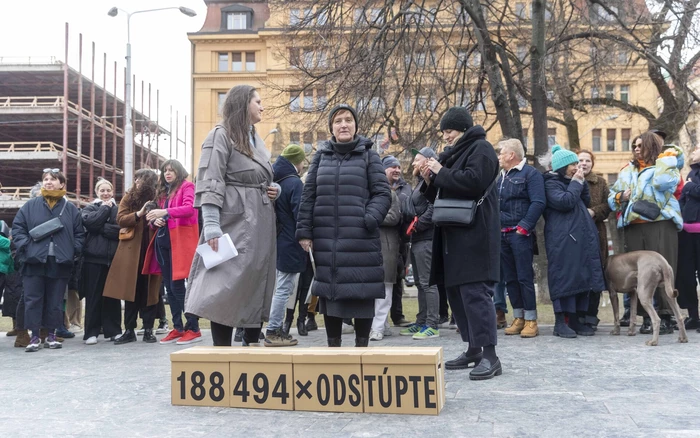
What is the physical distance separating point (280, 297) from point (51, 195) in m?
2.89

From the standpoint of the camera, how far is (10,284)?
8.46 meters

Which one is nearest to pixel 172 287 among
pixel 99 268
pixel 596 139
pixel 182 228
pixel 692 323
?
pixel 182 228

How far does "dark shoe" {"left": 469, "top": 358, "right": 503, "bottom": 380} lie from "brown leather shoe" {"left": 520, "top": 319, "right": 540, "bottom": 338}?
241cm

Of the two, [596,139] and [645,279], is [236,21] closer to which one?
[596,139]

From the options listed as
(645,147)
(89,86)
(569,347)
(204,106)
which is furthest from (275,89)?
(204,106)

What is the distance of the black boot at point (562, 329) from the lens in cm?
717

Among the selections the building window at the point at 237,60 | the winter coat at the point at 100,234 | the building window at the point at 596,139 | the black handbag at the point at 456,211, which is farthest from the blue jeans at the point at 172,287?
the building window at the point at 596,139

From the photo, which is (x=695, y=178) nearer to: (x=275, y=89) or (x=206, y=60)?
(x=275, y=89)

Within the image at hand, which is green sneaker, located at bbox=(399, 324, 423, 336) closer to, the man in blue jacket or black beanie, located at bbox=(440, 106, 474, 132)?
the man in blue jacket

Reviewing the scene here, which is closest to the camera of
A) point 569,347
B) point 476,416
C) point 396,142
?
point 476,416

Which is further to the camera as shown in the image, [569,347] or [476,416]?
[569,347]

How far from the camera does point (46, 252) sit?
723 cm

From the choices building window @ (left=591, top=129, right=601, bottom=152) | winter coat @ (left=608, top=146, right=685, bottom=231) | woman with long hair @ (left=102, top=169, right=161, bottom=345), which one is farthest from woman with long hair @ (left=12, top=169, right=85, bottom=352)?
building window @ (left=591, top=129, right=601, bottom=152)

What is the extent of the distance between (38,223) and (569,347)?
5772mm
